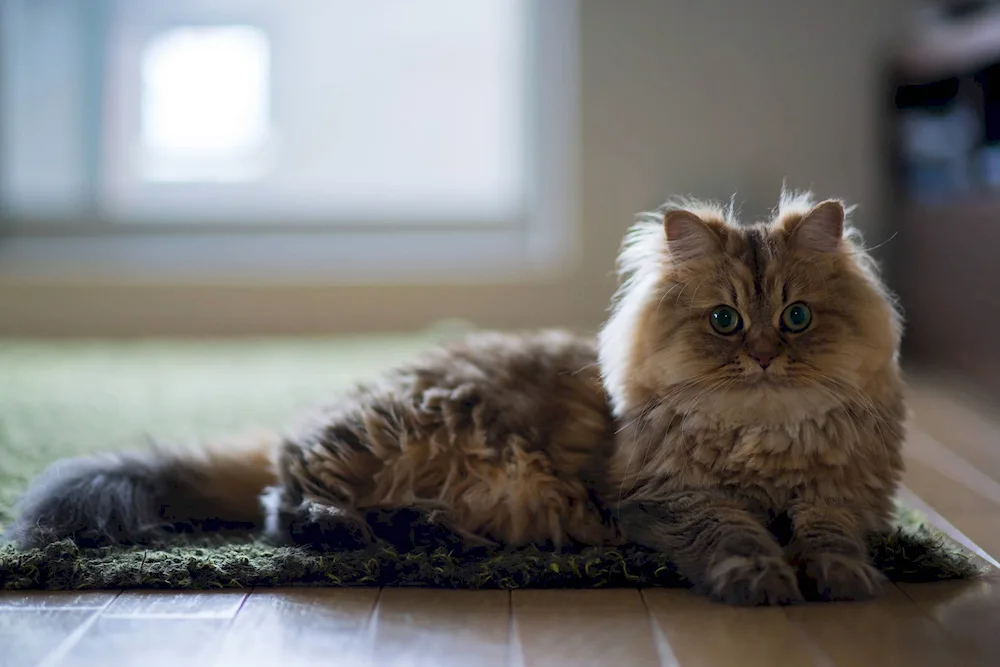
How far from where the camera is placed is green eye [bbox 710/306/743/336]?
1.65 metres

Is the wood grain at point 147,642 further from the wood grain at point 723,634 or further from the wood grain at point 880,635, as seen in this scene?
the wood grain at point 880,635

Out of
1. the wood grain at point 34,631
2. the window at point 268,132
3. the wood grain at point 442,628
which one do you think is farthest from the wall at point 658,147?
the wood grain at point 34,631

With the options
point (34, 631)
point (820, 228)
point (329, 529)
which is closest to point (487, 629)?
point (329, 529)

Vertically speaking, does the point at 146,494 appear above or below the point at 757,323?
below

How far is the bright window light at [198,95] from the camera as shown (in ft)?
17.7

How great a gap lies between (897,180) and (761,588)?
345cm

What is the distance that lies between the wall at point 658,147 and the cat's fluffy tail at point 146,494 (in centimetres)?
305

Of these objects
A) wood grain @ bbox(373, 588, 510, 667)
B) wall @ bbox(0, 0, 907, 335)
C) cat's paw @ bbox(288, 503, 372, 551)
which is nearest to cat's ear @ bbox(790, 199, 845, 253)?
wood grain @ bbox(373, 588, 510, 667)

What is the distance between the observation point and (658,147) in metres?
4.84

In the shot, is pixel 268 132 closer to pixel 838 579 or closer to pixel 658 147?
pixel 658 147

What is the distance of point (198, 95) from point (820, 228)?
14.6ft

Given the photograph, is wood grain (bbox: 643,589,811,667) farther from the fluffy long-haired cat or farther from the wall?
the wall

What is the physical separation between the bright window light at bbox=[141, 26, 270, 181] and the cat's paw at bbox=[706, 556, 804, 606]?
14.7 feet

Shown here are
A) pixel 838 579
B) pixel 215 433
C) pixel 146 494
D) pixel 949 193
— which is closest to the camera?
pixel 838 579
